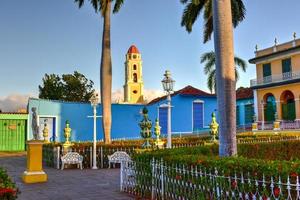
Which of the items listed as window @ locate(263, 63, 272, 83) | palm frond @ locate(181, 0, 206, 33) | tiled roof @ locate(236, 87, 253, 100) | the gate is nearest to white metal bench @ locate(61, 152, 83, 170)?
palm frond @ locate(181, 0, 206, 33)

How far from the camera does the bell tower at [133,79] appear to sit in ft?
170

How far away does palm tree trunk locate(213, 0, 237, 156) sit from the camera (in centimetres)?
769

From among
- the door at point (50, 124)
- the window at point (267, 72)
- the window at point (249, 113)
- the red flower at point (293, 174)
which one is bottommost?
the red flower at point (293, 174)

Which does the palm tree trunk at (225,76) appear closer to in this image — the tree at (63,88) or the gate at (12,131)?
the gate at (12,131)

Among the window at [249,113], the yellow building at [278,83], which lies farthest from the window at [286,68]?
the window at [249,113]

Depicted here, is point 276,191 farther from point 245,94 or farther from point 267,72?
point 245,94

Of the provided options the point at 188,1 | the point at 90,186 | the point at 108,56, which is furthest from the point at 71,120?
the point at 90,186

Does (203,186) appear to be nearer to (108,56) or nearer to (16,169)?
(16,169)

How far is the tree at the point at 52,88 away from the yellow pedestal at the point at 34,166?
28.1 meters

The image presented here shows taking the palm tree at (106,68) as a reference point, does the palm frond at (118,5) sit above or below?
above

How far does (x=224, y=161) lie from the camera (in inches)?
229

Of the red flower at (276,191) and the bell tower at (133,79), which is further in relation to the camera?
the bell tower at (133,79)

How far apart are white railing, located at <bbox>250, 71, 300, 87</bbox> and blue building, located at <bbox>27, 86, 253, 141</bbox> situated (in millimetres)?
5587

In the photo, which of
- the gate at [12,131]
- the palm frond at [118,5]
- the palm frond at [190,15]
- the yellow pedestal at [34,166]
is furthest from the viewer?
the gate at [12,131]
